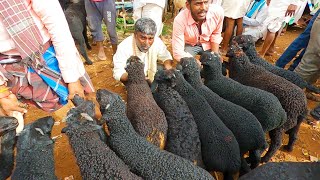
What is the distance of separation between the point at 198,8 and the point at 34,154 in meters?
2.86

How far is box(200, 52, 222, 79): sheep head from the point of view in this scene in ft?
10.7

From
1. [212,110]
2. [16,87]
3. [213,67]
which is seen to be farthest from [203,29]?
[16,87]

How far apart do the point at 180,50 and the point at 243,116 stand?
1.81 m

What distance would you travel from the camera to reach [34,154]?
6.64ft

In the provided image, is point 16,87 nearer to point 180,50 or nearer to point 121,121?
point 121,121

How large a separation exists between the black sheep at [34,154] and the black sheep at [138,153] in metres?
0.50

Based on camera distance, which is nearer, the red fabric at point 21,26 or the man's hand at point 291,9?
the red fabric at point 21,26

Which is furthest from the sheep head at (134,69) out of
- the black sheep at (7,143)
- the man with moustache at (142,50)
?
the black sheep at (7,143)

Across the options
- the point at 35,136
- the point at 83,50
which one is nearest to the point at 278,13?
the point at 83,50

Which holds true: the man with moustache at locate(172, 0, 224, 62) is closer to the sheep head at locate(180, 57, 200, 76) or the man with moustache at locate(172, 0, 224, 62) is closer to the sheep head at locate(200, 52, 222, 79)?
the sheep head at locate(200, 52, 222, 79)

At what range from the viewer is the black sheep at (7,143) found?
2.00 metres

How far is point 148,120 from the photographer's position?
8.32 ft

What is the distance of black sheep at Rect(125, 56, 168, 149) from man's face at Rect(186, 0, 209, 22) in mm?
1384

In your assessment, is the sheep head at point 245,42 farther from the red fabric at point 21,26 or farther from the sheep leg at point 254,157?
the red fabric at point 21,26
